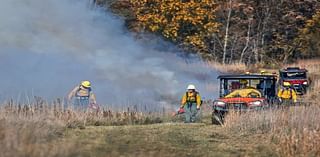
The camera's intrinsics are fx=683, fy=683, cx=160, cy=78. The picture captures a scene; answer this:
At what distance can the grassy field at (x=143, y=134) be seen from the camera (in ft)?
39.4

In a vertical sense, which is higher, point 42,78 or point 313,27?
point 313,27

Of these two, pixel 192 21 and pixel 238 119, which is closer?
pixel 238 119

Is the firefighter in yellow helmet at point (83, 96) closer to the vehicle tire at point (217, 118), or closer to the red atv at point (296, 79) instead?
the vehicle tire at point (217, 118)

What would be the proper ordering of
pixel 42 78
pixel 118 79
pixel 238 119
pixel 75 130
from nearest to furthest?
pixel 75 130 → pixel 238 119 → pixel 42 78 → pixel 118 79

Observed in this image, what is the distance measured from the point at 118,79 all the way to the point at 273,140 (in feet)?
51.4

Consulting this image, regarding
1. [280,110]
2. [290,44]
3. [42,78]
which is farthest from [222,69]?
[280,110]

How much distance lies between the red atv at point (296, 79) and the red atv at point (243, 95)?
13766mm

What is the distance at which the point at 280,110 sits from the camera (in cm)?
1936

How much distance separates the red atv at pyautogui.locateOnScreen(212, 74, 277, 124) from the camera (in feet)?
71.2

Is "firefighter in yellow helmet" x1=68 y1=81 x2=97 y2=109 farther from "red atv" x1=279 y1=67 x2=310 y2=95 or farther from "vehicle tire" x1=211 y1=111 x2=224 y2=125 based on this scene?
"red atv" x1=279 y1=67 x2=310 y2=95

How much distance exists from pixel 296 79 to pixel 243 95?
16746 mm

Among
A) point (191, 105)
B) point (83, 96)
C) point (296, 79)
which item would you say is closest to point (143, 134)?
point (191, 105)

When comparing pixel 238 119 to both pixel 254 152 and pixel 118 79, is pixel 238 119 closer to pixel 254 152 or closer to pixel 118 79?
pixel 254 152

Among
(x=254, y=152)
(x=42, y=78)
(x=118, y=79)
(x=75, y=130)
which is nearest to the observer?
(x=254, y=152)
